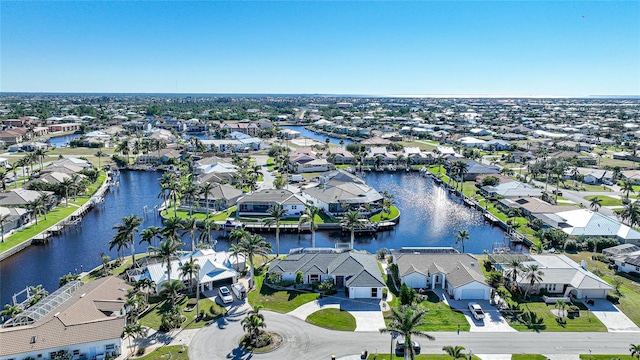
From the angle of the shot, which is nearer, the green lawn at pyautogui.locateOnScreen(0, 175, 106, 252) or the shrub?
the shrub

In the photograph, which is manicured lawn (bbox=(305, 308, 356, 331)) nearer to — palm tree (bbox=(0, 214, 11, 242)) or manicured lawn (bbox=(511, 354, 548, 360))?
manicured lawn (bbox=(511, 354, 548, 360))

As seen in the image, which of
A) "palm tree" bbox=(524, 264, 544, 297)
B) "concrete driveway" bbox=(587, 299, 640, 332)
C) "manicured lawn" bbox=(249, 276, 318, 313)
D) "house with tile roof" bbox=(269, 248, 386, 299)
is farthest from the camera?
"house with tile roof" bbox=(269, 248, 386, 299)

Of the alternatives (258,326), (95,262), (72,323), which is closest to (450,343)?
(258,326)

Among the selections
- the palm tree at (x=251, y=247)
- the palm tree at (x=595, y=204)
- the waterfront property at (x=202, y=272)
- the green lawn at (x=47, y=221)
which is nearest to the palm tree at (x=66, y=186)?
the green lawn at (x=47, y=221)

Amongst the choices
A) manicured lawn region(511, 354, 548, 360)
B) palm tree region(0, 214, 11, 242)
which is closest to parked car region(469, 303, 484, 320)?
manicured lawn region(511, 354, 548, 360)

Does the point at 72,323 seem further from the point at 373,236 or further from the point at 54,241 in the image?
the point at 373,236

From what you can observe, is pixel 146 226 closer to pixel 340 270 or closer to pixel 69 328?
pixel 69 328

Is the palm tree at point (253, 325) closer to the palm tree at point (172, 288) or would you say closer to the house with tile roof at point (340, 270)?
the palm tree at point (172, 288)
